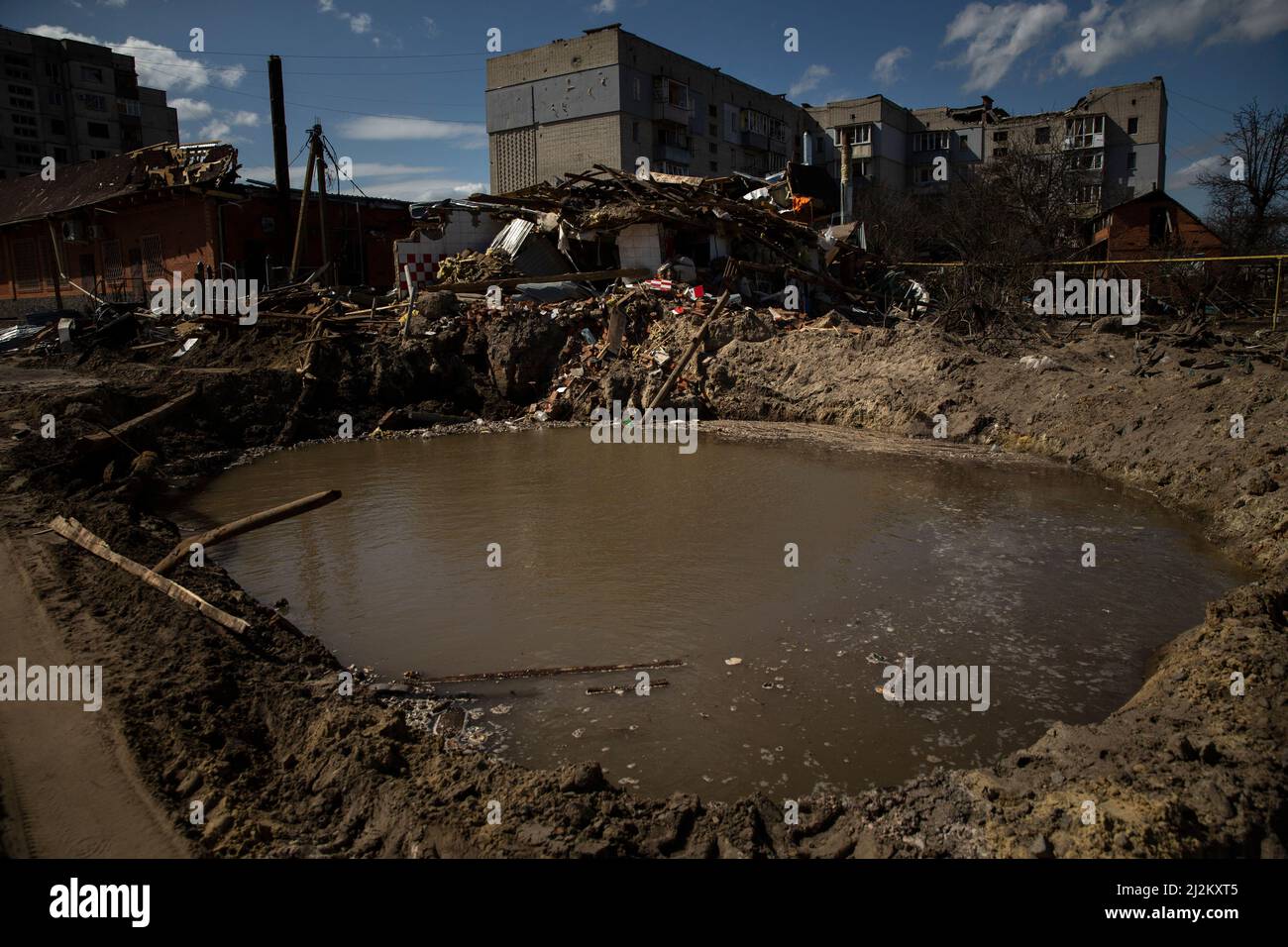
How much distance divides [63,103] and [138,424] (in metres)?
59.7

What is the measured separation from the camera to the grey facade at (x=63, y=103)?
2085 inches

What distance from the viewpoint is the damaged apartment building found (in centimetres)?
4394

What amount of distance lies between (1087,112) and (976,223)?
125 feet

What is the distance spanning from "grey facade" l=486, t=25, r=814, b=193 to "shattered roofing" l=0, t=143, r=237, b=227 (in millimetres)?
22847

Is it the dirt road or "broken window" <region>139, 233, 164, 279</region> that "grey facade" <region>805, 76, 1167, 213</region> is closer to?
"broken window" <region>139, 233, 164, 279</region>

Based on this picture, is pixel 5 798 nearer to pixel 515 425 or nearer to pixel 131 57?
pixel 515 425

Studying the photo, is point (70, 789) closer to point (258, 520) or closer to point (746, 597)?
point (258, 520)

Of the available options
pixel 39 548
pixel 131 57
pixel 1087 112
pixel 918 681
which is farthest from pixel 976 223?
pixel 131 57

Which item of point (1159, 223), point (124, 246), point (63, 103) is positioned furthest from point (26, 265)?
point (1159, 223)

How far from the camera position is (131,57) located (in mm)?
59281

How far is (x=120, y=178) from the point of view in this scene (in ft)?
80.6

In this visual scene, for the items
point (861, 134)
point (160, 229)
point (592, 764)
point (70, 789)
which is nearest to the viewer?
point (70, 789)

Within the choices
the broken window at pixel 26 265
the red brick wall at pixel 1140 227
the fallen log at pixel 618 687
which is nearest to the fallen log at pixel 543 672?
the fallen log at pixel 618 687

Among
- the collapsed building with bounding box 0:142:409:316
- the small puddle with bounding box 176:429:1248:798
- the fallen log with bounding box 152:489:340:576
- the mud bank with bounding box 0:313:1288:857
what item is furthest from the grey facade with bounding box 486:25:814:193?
the fallen log with bounding box 152:489:340:576
